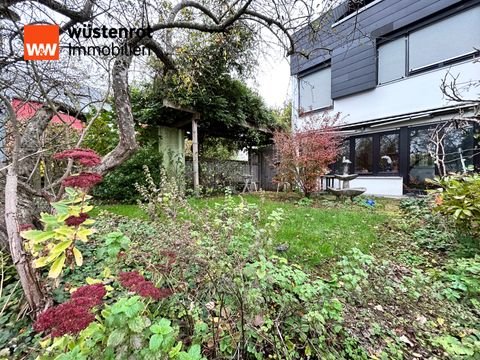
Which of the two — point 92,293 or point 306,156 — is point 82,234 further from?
point 306,156

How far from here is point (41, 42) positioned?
2.95 m

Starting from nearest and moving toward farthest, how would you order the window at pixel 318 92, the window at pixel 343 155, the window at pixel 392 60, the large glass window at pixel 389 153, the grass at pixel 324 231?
the grass at pixel 324 231 → the window at pixel 392 60 → the large glass window at pixel 389 153 → the window at pixel 343 155 → the window at pixel 318 92

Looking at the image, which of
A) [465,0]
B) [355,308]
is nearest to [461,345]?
[355,308]

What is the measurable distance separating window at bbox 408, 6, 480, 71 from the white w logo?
8.52 meters

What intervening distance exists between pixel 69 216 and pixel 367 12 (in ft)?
33.5

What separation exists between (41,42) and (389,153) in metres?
8.70

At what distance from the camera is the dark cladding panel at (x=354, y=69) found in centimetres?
790

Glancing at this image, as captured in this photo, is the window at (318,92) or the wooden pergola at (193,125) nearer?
the wooden pergola at (193,125)

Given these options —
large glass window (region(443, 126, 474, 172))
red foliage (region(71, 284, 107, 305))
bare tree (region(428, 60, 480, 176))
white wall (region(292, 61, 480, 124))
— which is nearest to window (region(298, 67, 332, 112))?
white wall (region(292, 61, 480, 124))

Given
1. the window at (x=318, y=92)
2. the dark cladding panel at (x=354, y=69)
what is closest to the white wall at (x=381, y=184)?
the dark cladding panel at (x=354, y=69)

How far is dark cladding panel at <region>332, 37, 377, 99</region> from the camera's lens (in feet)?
25.9

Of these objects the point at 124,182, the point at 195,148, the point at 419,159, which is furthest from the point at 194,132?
the point at 419,159

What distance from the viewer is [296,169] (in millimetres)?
6672

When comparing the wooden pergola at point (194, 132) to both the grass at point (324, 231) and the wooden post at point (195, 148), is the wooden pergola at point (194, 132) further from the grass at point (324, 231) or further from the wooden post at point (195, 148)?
the grass at point (324, 231)
